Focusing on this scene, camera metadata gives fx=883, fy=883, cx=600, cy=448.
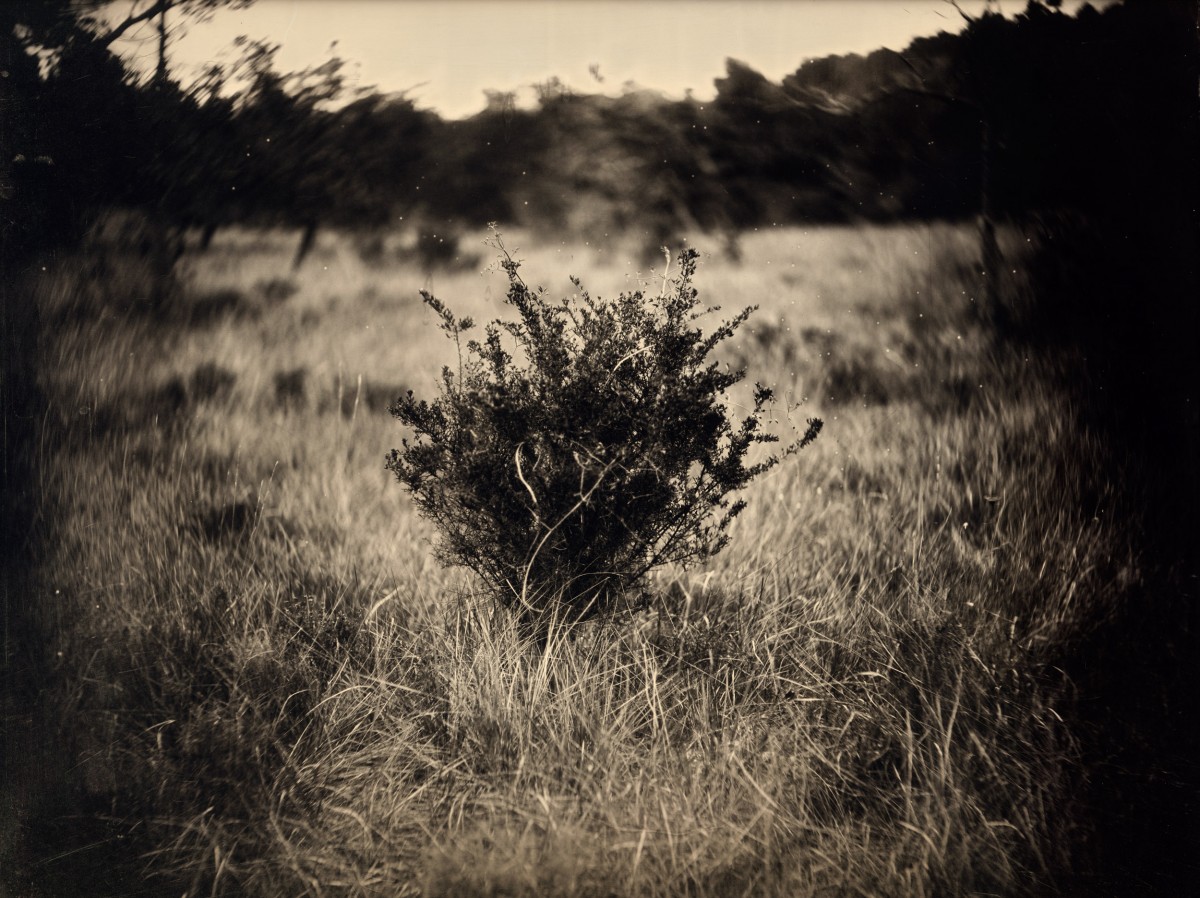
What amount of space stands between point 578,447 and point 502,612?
0.54 metres

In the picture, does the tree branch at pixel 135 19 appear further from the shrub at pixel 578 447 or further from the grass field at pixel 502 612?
the shrub at pixel 578 447

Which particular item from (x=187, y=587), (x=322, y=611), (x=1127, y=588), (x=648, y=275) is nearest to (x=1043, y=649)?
(x=1127, y=588)

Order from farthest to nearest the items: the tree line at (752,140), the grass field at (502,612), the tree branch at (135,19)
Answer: the tree branch at (135,19), the tree line at (752,140), the grass field at (502,612)

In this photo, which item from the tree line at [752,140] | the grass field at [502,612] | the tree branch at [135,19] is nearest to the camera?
the grass field at [502,612]

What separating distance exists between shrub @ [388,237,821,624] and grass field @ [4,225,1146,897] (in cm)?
13

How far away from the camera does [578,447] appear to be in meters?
2.38

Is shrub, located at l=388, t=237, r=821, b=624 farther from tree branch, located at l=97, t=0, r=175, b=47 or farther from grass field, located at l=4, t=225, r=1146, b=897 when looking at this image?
tree branch, located at l=97, t=0, r=175, b=47

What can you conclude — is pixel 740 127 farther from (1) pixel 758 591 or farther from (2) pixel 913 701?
(2) pixel 913 701

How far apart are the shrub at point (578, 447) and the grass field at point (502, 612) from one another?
0.13 m

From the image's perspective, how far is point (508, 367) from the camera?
2.56 m

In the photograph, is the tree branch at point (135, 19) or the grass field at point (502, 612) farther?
the tree branch at point (135, 19)

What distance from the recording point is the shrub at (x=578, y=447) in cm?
239

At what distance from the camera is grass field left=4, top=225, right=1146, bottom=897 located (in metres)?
2.34

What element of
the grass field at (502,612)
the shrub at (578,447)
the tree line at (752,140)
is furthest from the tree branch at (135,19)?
the shrub at (578,447)
